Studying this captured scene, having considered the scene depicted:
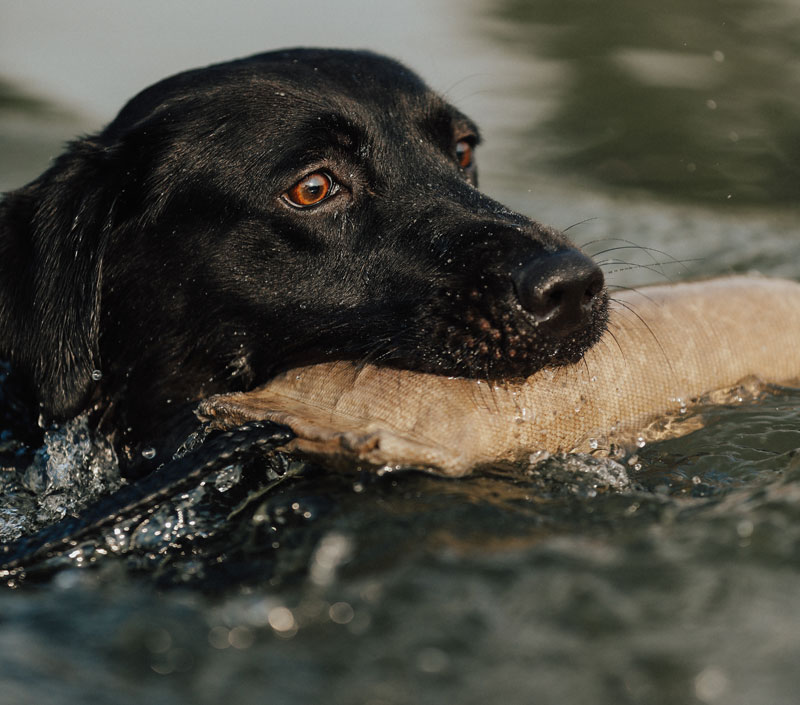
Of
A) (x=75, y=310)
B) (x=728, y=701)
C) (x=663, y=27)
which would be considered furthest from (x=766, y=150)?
(x=728, y=701)

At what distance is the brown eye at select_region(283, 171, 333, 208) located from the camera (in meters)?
3.16

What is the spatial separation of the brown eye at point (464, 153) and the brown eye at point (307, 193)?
0.78 metres

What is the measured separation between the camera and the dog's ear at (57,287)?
310cm

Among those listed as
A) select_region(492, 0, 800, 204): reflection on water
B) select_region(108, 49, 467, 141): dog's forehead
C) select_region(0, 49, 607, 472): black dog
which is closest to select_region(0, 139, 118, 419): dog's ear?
select_region(0, 49, 607, 472): black dog

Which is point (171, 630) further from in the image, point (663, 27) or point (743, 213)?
point (663, 27)

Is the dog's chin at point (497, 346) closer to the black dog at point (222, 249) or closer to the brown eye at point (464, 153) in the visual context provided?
the black dog at point (222, 249)

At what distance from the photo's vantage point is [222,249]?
3156mm

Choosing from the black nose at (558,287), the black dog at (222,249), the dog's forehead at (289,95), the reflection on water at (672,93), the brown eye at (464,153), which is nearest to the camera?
the black nose at (558,287)

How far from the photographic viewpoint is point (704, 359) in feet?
10.3

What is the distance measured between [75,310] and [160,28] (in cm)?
694

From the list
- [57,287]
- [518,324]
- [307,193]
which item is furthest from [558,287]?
[57,287]

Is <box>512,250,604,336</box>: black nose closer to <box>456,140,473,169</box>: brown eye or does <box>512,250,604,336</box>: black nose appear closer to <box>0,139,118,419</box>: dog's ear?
<box>456,140,473,169</box>: brown eye

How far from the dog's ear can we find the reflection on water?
4.87 meters

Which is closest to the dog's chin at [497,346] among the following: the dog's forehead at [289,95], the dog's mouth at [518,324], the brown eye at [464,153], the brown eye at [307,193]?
the dog's mouth at [518,324]
